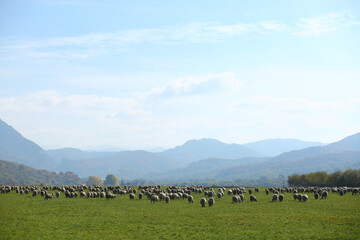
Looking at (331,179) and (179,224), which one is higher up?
(331,179)

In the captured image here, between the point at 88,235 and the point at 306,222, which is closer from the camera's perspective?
the point at 88,235

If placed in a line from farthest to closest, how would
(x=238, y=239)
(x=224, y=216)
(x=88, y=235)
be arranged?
(x=224, y=216) < (x=88, y=235) < (x=238, y=239)

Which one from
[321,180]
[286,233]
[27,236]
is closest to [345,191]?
[321,180]

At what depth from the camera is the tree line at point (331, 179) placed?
12138 cm

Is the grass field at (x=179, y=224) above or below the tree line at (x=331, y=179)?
below

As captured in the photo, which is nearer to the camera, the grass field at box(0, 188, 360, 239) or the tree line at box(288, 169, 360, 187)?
the grass field at box(0, 188, 360, 239)

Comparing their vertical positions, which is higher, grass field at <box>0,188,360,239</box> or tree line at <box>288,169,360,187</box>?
tree line at <box>288,169,360,187</box>

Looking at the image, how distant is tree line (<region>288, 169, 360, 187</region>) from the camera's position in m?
121

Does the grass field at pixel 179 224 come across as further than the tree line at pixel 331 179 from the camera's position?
No

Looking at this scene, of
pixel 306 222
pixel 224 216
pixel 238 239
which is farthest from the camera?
pixel 224 216

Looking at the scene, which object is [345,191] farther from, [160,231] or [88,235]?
[88,235]

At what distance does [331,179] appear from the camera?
132750 mm

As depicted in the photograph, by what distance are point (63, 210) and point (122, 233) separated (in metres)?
19.5

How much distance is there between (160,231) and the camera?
110ft
